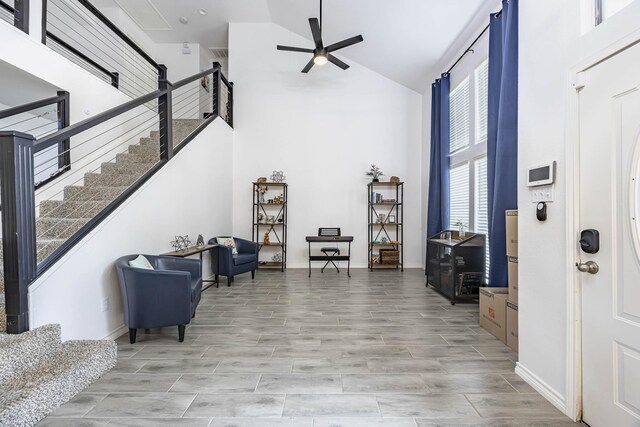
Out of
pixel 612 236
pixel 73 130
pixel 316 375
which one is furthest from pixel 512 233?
pixel 73 130

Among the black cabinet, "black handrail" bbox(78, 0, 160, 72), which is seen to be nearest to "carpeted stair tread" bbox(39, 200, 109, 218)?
"black handrail" bbox(78, 0, 160, 72)

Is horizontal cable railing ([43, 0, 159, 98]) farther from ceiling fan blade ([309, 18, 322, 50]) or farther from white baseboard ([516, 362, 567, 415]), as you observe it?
white baseboard ([516, 362, 567, 415])

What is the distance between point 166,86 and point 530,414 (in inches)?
198

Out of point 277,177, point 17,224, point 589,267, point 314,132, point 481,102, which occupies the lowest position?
point 589,267

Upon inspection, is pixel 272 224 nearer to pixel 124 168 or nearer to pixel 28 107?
pixel 124 168

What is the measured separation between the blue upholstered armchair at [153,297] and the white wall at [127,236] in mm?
227

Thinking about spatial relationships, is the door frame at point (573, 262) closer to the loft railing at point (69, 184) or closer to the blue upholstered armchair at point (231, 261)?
the loft railing at point (69, 184)

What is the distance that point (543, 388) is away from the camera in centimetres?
212

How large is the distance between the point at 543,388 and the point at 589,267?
3.12ft

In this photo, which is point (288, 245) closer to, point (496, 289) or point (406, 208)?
point (406, 208)

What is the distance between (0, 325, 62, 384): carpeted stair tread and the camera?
193 cm

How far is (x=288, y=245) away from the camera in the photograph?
272 inches

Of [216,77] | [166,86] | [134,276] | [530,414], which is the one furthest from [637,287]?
[216,77]

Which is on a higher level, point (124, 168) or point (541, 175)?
point (124, 168)
